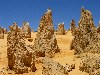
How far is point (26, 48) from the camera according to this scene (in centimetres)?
2045

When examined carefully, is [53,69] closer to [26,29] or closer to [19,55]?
[19,55]

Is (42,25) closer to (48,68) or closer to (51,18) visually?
(51,18)

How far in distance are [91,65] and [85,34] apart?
462 centimetres

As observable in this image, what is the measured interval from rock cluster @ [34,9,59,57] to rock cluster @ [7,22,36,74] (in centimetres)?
315

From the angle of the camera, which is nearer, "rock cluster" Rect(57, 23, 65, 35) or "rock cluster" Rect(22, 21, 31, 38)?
"rock cluster" Rect(22, 21, 31, 38)

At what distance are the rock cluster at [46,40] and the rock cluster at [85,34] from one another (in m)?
2.41

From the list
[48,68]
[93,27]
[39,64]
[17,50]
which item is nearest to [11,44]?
[17,50]

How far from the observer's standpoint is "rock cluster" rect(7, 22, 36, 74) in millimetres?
20156

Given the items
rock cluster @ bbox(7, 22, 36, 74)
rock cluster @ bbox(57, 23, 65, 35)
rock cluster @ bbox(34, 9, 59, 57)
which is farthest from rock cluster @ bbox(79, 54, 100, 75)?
rock cluster @ bbox(57, 23, 65, 35)

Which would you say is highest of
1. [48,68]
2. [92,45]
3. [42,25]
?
[42,25]

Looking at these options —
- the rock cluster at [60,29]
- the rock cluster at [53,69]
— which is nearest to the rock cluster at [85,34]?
the rock cluster at [53,69]

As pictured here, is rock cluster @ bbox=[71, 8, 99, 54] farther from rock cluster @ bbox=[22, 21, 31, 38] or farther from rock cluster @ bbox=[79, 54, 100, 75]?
rock cluster @ bbox=[22, 21, 31, 38]

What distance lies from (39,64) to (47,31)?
3.61 meters

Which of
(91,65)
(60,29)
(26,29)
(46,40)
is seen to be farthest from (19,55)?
(60,29)
